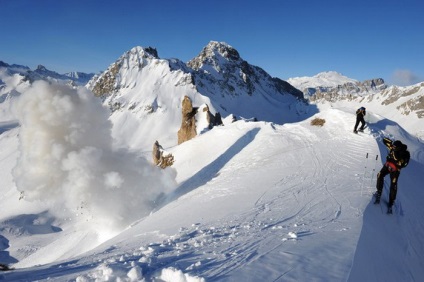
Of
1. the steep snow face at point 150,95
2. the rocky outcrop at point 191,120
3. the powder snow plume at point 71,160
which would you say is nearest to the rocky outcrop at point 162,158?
the rocky outcrop at point 191,120

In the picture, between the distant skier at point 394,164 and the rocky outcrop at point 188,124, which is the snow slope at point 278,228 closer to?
the distant skier at point 394,164

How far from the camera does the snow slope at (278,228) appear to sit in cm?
706

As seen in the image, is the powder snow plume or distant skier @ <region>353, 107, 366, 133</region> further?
the powder snow plume

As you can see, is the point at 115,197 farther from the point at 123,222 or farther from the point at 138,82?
the point at 138,82

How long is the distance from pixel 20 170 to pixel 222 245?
83.4ft

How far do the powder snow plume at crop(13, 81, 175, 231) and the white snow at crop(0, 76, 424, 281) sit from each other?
96 millimetres

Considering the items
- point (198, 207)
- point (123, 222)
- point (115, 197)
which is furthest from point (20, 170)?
point (198, 207)

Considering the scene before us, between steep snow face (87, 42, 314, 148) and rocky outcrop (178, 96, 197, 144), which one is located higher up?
steep snow face (87, 42, 314, 148)

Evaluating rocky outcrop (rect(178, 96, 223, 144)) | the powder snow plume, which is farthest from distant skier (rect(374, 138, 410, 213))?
rocky outcrop (rect(178, 96, 223, 144))

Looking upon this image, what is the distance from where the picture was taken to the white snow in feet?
24.5

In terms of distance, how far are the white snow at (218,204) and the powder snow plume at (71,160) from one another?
0.31 ft

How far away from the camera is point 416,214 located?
1455 cm

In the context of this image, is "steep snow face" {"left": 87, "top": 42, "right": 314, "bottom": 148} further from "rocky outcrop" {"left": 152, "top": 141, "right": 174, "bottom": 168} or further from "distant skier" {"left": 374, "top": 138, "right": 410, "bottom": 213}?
"distant skier" {"left": 374, "top": 138, "right": 410, "bottom": 213}

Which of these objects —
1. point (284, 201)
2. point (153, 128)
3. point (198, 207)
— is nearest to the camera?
point (284, 201)
